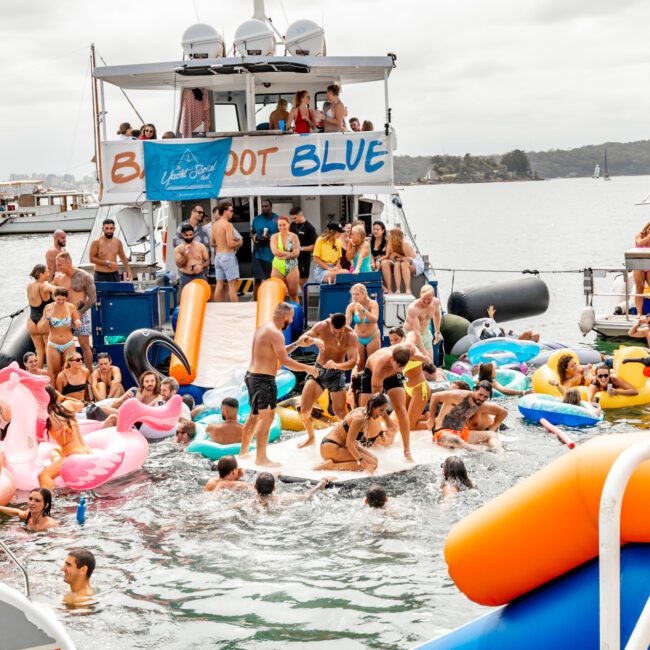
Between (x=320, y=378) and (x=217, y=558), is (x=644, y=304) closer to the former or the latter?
(x=320, y=378)

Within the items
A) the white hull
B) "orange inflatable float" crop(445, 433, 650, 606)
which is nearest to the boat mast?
"orange inflatable float" crop(445, 433, 650, 606)

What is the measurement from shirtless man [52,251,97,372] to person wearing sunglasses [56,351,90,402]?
3.18 ft

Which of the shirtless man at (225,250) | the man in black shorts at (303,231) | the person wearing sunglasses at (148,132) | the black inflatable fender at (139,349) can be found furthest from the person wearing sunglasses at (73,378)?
the person wearing sunglasses at (148,132)

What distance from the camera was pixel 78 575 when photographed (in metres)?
7.69

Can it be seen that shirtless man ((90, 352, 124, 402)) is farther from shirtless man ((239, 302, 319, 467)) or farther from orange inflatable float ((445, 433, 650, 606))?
orange inflatable float ((445, 433, 650, 606))

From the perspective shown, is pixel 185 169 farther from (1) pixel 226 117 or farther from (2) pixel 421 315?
(2) pixel 421 315

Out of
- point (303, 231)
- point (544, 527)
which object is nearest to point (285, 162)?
point (303, 231)

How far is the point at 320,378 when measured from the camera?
11.9 meters

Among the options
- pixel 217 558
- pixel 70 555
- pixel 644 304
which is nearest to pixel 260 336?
pixel 217 558

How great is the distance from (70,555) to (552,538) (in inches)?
205

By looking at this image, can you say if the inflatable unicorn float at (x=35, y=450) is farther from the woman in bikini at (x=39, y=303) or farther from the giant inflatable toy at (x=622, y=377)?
the giant inflatable toy at (x=622, y=377)

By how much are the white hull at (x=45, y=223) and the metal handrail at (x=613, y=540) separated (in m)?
81.2

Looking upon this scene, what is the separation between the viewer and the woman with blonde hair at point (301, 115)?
17375 millimetres

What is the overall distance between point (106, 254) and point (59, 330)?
2278mm
